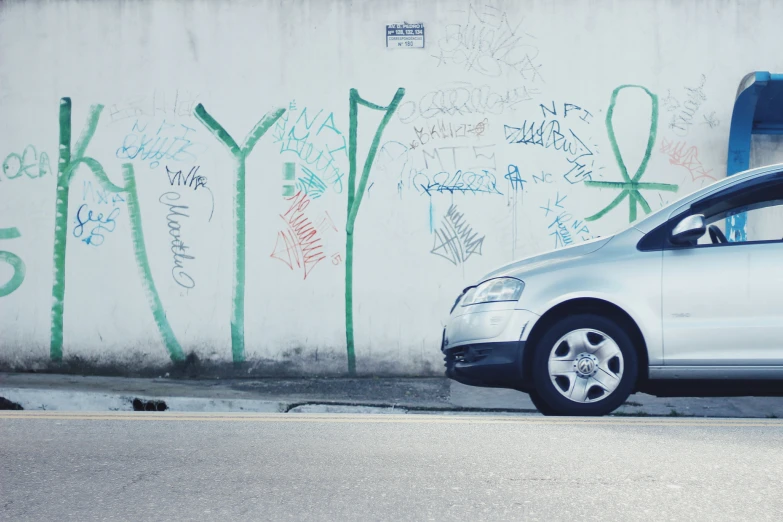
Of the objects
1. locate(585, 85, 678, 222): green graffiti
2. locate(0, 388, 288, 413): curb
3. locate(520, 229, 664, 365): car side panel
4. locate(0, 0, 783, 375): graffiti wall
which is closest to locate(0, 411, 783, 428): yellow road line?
→ locate(520, 229, 664, 365): car side panel

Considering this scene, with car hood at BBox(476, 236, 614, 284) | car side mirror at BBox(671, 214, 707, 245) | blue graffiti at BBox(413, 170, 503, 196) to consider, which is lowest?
car hood at BBox(476, 236, 614, 284)

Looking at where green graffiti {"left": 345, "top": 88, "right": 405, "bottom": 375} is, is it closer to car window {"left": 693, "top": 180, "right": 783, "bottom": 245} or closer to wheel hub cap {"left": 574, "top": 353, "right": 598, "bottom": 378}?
car window {"left": 693, "top": 180, "right": 783, "bottom": 245}

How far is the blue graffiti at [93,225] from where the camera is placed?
414 inches

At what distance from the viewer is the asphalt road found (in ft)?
13.0

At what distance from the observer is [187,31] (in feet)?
34.5

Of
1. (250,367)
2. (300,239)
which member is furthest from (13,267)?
(300,239)

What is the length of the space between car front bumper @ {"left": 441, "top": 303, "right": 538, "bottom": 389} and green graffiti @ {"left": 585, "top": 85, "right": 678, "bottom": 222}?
387 centimetres

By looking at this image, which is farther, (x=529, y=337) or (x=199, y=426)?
(x=529, y=337)

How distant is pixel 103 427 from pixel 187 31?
18.6 ft

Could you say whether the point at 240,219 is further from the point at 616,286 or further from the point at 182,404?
the point at 616,286

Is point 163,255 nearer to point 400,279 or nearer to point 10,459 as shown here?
point 400,279

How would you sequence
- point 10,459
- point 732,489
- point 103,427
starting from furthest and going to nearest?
point 103,427 → point 10,459 → point 732,489

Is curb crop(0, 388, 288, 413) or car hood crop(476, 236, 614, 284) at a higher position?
car hood crop(476, 236, 614, 284)

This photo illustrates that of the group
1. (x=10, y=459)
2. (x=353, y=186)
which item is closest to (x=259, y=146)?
(x=353, y=186)
